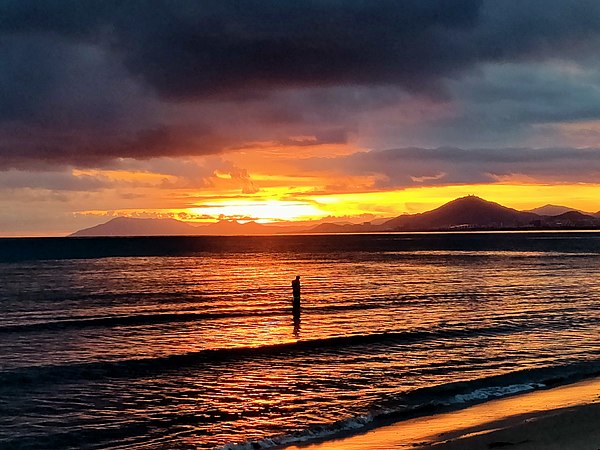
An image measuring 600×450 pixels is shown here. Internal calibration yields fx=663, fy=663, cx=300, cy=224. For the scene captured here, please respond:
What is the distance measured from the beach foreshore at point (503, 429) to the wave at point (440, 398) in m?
0.53

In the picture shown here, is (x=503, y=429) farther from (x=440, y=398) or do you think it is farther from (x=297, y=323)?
(x=297, y=323)

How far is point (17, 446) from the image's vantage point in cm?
1686

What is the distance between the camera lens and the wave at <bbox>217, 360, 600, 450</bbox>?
17141 mm

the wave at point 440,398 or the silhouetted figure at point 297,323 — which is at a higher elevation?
the silhouetted figure at point 297,323

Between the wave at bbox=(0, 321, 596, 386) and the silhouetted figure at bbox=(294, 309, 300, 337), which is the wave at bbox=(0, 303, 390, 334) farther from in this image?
the wave at bbox=(0, 321, 596, 386)

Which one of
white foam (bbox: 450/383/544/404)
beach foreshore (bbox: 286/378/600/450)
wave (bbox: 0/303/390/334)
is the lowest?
white foam (bbox: 450/383/544/404)

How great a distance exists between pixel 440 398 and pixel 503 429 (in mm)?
4670

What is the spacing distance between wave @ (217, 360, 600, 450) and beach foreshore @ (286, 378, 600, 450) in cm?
53

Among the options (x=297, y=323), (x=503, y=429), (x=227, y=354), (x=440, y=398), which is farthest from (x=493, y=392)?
(x=297, y=323)

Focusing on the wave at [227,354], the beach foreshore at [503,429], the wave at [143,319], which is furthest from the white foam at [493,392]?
the wave at [143,319]

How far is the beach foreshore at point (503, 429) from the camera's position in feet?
49.8

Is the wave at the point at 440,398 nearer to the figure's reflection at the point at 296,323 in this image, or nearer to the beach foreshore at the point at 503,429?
the beach foreshore at the point at 503,429

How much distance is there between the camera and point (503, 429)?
16797mm

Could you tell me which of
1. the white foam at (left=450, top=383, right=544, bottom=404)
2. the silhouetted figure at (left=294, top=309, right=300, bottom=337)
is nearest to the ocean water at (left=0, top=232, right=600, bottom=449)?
the white foam at (left=450, top=383, right=544, bottom=404)
